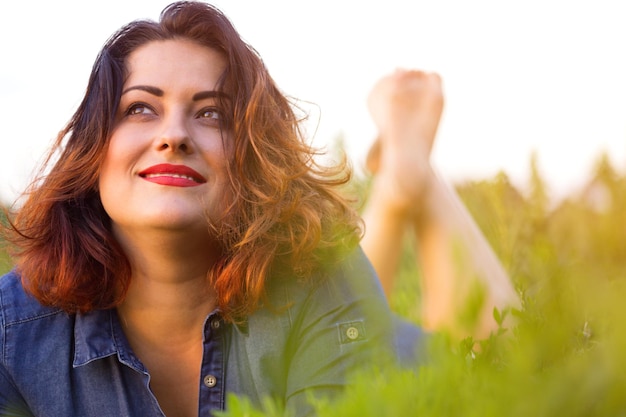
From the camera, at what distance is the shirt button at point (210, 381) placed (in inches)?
94.5

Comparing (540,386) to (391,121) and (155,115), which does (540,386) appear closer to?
(155,115)

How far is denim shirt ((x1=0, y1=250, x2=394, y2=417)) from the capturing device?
7.52ft

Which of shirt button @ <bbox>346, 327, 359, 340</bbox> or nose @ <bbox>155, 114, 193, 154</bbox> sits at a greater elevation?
nose @ <bbox>155, 114, 193, 154</bbox>

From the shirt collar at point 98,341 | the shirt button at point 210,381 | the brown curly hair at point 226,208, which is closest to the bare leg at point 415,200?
the brown curly hair at point 226,208

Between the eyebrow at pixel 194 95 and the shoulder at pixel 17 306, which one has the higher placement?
the eyebrow at pixel 194 95

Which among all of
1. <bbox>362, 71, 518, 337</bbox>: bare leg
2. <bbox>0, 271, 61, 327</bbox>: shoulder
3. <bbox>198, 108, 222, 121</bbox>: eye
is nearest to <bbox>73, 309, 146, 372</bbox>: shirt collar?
<bbox>0, 271, 61, 327</bbox>: shoulder

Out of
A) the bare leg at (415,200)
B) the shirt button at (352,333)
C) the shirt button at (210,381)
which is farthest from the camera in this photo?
the bare leg at (415,200)

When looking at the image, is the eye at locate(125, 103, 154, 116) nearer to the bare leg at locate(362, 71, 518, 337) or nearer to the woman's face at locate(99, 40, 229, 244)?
the woman's face at locate(99, 40, 229, 244)

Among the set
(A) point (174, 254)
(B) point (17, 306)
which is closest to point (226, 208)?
(A) point (174, 254)

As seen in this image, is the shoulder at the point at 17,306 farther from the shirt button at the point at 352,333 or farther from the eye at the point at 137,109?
the shirt button at the point at 352,333

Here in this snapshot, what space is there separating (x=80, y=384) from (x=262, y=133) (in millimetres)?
1035

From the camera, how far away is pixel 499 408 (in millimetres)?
600

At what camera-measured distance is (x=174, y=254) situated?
2.42m

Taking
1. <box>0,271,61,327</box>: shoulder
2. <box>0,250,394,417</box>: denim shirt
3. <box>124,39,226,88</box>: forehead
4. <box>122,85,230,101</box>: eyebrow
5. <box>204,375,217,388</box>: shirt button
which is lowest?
<box>204,375,217,388</box>: shirt button
